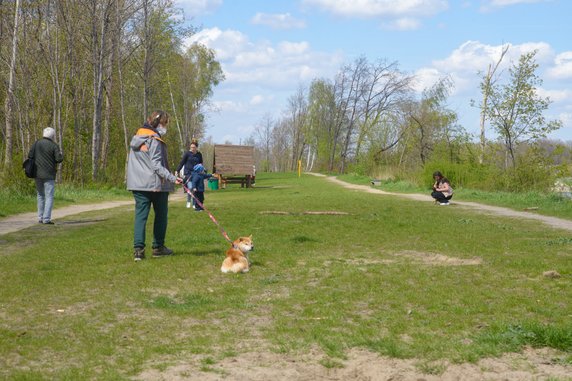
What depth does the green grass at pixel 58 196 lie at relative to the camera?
1703 cm

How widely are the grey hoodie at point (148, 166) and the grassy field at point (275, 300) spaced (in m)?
1.11

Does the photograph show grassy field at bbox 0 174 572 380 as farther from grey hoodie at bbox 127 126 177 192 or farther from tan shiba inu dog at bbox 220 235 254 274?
grey hoodie at bbox 127 126 177 192

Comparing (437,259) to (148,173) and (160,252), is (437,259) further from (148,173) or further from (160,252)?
(148,173)

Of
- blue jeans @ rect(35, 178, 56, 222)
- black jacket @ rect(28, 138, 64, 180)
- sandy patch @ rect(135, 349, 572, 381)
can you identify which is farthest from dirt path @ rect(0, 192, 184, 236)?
sandy patch @ rect(135, 349, 572, 381)

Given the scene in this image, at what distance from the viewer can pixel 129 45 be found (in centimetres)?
3672

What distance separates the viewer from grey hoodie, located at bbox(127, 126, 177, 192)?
8624 mm

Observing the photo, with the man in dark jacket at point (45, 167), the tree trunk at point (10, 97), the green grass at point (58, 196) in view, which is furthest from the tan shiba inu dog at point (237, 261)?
the tree trunk at point (10, 97)

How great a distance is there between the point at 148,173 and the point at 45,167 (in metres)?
6.04

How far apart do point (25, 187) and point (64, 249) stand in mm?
11316

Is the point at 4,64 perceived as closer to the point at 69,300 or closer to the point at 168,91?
the point at 69,300

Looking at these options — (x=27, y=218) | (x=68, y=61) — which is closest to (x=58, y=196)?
(x=27, y=218)

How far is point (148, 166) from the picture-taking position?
28.4ft

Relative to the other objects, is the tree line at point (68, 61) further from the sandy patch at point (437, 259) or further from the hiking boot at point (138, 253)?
the sandy patch at point (437, 259)

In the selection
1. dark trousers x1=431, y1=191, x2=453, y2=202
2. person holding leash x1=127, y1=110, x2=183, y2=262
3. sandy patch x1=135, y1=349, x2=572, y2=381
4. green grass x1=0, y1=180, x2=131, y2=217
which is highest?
person holding leash x1=127, y1=110, x2=183, y2=262
